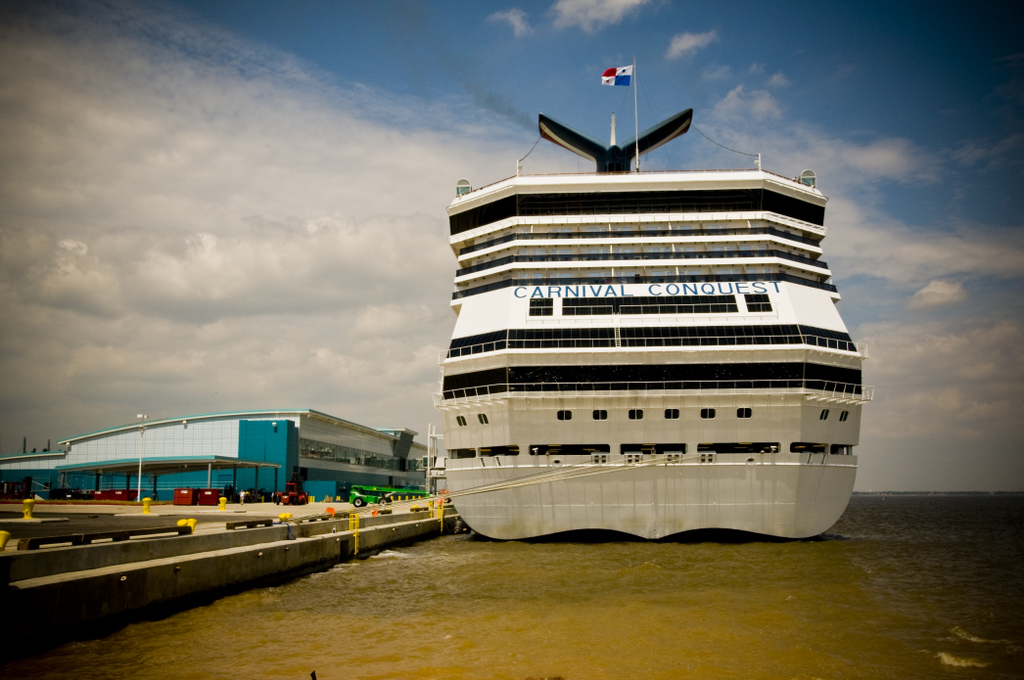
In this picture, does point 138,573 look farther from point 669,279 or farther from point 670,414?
point 669,279

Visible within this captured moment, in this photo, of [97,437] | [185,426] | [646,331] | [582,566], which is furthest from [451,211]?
[97,437]

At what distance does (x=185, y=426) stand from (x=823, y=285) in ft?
189

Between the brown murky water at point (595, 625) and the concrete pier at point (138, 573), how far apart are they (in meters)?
0.52

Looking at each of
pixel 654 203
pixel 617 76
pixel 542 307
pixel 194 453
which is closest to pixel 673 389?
pixel 542 307

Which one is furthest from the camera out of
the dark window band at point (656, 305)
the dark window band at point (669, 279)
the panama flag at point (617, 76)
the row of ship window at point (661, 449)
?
the panama flag at point (617, 76)

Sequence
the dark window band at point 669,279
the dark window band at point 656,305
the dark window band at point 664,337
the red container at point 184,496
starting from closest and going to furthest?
the dark window band at point 664,337 → the dark window band at point 656,305 → the dark window band at point 669,279 → the red container at point 184,496

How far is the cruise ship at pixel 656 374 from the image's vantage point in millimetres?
29844

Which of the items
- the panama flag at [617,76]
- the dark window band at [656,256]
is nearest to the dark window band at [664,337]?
the dark window band at [656,256]

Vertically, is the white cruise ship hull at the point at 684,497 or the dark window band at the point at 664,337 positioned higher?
the dark window band at the point at 664,337

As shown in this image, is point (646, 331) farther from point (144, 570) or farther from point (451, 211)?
point (144, 570)

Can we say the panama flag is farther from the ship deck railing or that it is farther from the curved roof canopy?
the curved roof canopy

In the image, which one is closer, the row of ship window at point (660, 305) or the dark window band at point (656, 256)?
the row of ship window at point (660, 305)

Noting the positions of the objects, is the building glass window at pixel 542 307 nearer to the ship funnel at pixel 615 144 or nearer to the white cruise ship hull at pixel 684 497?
the white cruise ship hull at pixel 684 497

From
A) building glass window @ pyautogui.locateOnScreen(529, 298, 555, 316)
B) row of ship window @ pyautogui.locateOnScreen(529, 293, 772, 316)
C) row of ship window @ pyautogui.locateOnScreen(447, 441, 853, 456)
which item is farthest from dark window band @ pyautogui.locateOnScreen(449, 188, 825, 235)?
row of ship window @ pyautogui.locateOnScreen(447, 441, 853, 456)
